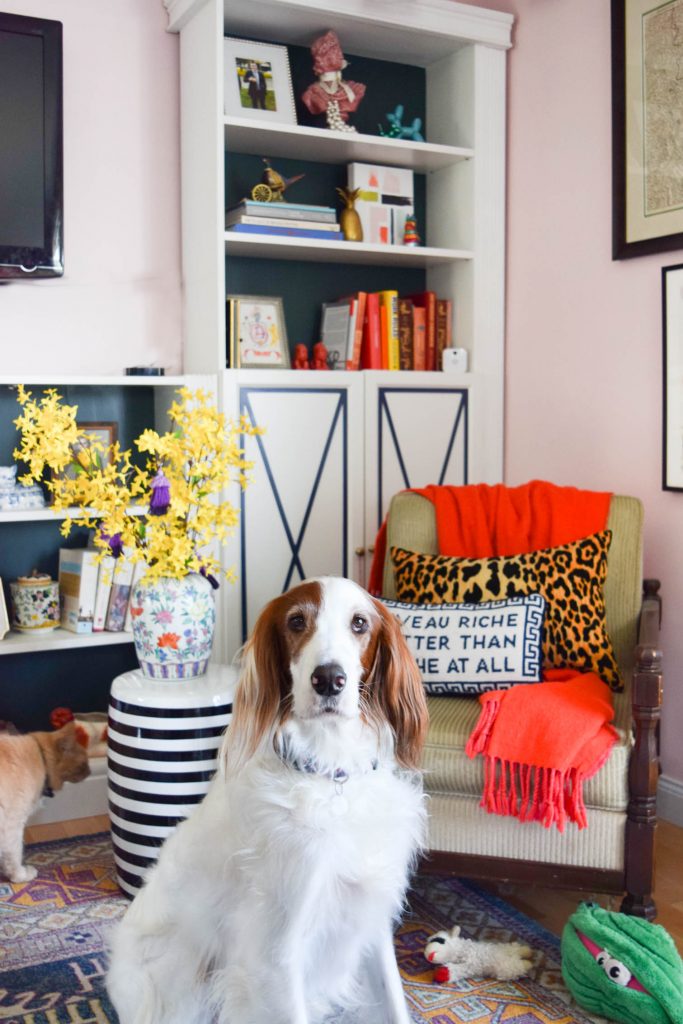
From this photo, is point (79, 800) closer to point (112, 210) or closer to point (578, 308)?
point (112, 210)

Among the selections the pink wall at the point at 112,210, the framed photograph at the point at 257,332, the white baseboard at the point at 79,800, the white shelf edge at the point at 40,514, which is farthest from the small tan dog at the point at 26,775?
the framed photograph at the point at 257,332

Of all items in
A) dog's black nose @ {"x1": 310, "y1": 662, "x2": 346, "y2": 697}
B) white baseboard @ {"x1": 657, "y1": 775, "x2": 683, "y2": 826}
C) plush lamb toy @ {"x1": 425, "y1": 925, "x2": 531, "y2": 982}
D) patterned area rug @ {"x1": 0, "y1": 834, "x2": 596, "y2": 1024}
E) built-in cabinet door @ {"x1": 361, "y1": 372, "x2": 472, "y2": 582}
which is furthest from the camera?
built-in cabinet door @ {"x1": 361, "y1": 372, "x2": 472, "y2": 582}

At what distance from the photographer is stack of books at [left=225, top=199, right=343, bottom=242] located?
332 cm

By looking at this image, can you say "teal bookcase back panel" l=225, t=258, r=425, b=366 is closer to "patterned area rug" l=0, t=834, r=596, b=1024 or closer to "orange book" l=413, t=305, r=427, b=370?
"orange book" l=413, t=305, r=427, b=370

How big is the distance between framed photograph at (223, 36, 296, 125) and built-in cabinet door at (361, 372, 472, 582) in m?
0.89

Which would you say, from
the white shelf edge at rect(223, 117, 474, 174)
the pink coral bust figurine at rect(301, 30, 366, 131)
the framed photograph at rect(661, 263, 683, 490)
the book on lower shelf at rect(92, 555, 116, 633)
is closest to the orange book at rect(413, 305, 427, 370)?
the white shelf edge at rect(223, 117, 474, 174)

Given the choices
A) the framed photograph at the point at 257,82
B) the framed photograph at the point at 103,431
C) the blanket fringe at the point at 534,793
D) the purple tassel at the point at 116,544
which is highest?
the framed photograph at the point at 257,82

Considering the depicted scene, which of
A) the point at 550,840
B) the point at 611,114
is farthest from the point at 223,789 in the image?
the point at 611,114

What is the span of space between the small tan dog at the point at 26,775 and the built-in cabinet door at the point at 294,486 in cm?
66

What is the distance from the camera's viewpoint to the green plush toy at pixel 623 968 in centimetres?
196

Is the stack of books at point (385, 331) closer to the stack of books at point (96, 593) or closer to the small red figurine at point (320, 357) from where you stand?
the small red figurine at point (320, 357)

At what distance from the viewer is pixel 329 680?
5.28 feet

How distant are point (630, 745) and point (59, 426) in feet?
4.77

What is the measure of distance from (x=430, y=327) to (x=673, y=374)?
37.7 inches
